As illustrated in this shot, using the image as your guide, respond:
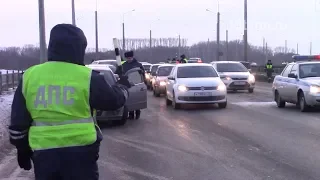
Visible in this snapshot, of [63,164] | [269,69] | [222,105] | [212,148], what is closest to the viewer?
[63,164]

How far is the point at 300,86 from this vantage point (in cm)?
1697

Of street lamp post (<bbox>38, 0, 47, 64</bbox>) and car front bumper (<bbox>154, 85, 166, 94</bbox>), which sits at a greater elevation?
street lamp post (<bbox>38, 0, 47, 64</bbox>)

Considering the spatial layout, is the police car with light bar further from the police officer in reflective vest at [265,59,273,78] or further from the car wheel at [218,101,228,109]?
the police officer in reflective vest at [265,59,273,78]

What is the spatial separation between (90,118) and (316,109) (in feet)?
48.3

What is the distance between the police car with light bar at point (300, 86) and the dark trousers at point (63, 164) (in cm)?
1336

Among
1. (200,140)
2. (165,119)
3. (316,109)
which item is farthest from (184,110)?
(200,140)

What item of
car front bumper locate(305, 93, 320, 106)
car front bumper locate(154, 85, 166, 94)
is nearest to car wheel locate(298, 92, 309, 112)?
car front bumper locate(305, 93, 320, 106)

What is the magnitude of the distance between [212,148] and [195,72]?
964 cm

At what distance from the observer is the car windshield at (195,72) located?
19.7 meters

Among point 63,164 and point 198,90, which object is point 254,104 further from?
point 63,164

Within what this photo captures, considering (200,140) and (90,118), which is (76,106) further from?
(200,140)

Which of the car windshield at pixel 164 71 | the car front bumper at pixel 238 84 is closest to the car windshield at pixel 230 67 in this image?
the car front bumper at pixel 238 84

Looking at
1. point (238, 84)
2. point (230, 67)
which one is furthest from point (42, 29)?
point (230, 67)

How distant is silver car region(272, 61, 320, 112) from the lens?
16266 mm
